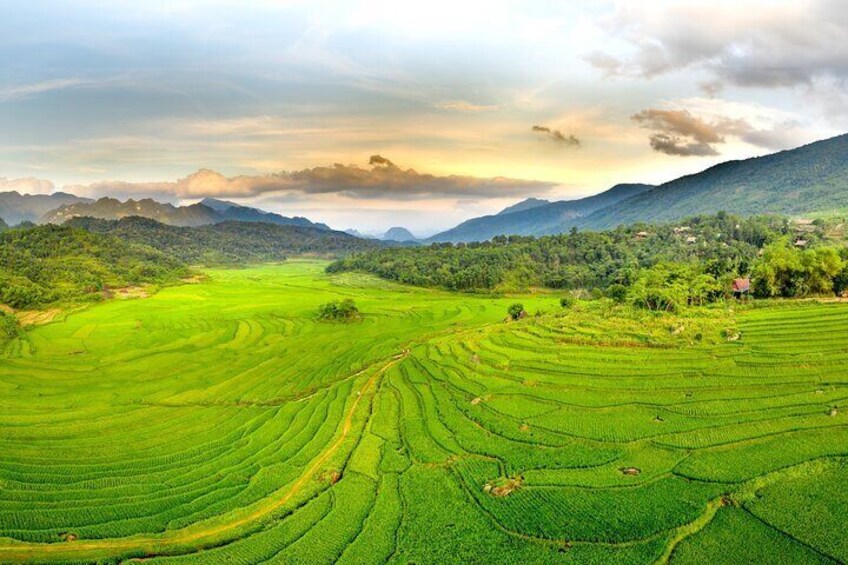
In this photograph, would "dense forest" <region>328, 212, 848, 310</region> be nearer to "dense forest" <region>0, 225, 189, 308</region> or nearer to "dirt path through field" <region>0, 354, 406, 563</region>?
"dirt path through field" <region>0, 354, 406, 563</region>

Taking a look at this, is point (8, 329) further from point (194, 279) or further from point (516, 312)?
point (194, 279)

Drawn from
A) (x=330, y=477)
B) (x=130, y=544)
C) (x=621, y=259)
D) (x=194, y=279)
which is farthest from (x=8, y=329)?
(x=621, y=259)

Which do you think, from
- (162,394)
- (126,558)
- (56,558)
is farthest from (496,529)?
(162,394)

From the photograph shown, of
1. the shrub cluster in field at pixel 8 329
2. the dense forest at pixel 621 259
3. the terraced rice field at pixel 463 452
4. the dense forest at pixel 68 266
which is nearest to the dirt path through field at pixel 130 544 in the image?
the terraced rice field at pixel 463 452

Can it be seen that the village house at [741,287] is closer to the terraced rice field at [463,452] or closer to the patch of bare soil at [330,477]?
the terraced rice field at [463,452]

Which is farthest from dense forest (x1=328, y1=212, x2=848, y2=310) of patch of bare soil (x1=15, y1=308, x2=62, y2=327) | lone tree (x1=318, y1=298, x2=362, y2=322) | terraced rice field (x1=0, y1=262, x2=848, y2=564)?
patch of bare soil (x1=15, y1=308, x2=62, y2=327)

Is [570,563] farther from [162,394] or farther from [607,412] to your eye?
[162,394]
